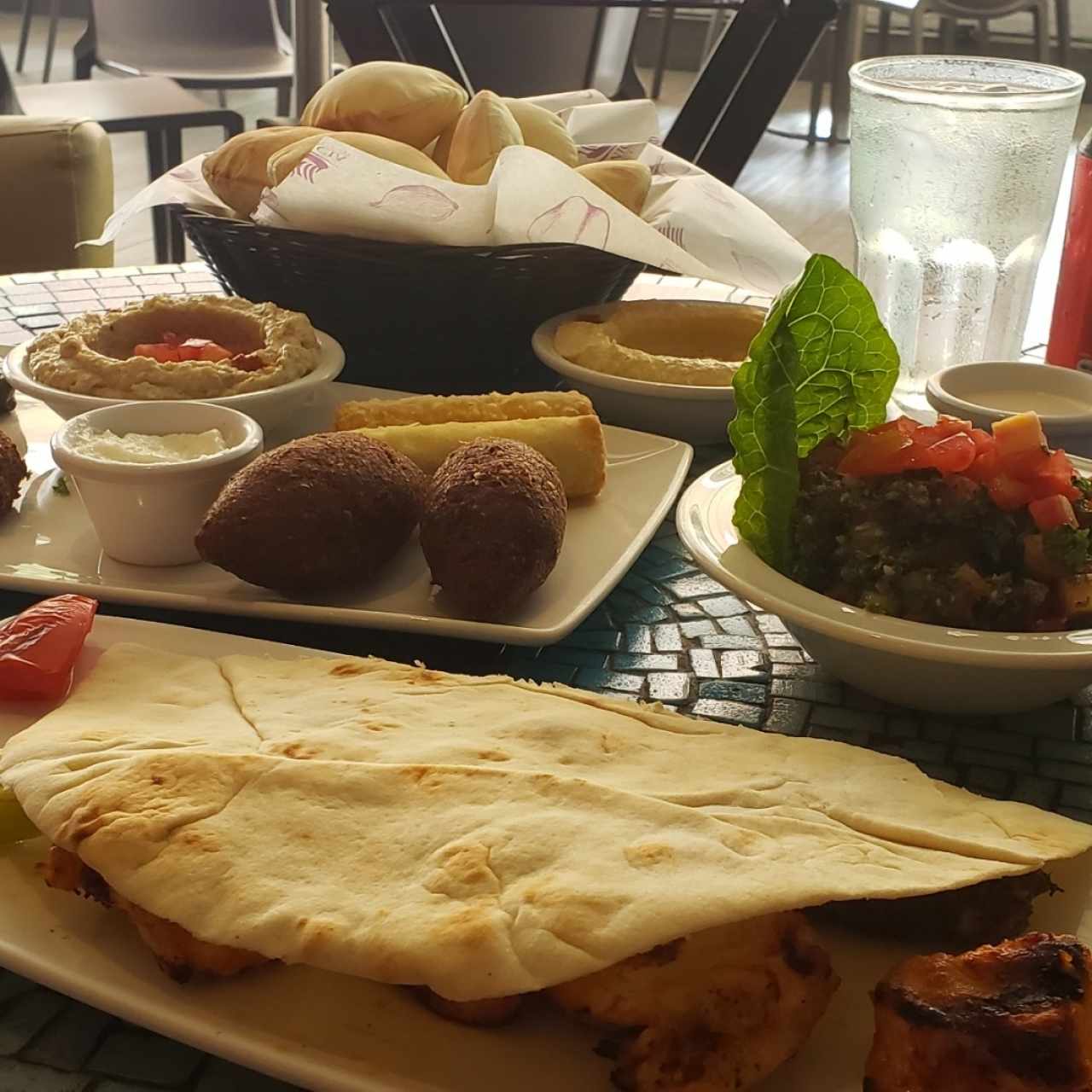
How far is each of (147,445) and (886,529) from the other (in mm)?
780

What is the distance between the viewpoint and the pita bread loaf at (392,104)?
2002mm

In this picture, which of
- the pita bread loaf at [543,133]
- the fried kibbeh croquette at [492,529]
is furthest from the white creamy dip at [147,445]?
the pita bread loaf at [543,133]

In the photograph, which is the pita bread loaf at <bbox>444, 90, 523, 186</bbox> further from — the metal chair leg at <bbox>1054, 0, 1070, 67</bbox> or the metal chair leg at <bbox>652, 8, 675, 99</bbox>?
the metal chair leg at <bbox>1054, 0, 1070, 67</bbox>

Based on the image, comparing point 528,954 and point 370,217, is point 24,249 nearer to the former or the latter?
point 370,217

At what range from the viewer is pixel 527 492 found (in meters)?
1.24

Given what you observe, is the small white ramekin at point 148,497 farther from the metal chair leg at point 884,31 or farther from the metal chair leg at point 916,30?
the metal chair leg at point 884,31

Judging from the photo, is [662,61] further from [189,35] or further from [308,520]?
[308,520]

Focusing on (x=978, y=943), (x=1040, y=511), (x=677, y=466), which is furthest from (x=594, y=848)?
(x=677, y=466)

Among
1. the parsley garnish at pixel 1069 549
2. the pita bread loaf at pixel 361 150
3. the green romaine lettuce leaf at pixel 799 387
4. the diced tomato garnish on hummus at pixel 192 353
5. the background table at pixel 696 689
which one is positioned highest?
the pita bread loaf at pixel 361 150

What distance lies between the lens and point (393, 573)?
4.27 feet

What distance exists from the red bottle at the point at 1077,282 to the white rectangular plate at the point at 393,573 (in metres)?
0.62

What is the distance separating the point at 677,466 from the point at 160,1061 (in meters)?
Answer: 0.95

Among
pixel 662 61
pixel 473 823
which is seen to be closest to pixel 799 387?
pixel 473 823

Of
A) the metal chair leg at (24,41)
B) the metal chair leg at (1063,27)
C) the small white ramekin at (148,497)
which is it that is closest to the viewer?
the small white ramekin at (148,497)
